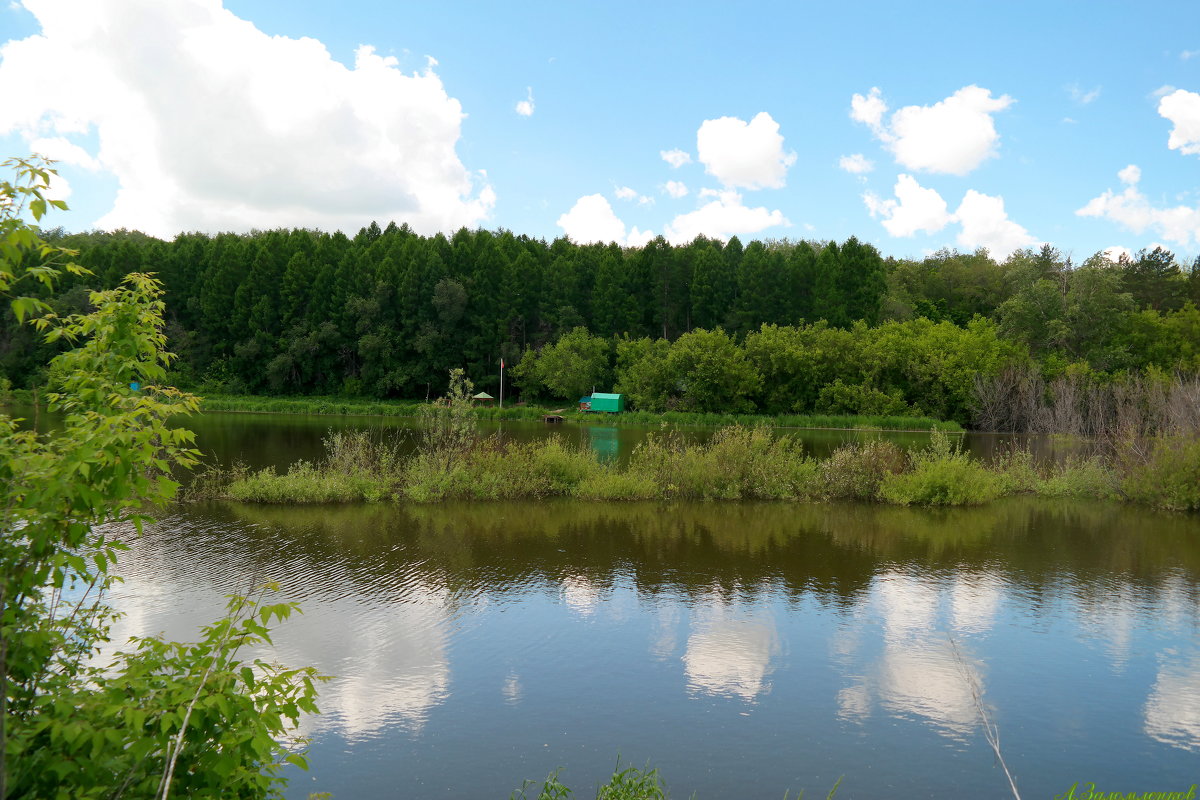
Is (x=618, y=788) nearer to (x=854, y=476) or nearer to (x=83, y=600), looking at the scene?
(x=83, y=600)

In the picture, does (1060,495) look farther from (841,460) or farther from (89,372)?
(89,372)

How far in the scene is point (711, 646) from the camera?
30.8 feet

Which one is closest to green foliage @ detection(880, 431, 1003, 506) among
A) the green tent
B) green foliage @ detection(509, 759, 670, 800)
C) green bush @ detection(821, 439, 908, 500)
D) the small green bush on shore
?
the small green bush on shore

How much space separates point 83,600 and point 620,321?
7186 cm

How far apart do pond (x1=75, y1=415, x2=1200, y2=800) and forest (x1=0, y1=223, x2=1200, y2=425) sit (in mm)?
43785

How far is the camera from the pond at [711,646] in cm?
663

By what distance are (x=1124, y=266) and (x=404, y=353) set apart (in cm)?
6840

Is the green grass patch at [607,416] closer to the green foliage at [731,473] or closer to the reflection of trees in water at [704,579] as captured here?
the green foliage at [731,473]

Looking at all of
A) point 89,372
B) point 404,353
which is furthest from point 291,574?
point 404,353

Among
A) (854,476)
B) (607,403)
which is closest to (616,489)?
(854,476)

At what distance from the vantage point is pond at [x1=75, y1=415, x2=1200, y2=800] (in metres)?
6.63

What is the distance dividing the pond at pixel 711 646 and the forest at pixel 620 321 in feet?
144

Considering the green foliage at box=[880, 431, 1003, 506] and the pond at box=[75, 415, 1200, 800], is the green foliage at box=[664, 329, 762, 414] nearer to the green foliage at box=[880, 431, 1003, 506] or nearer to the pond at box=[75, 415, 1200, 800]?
the green foliage at box=[880, 431, 1003, 506]

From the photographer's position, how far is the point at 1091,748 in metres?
7.03
